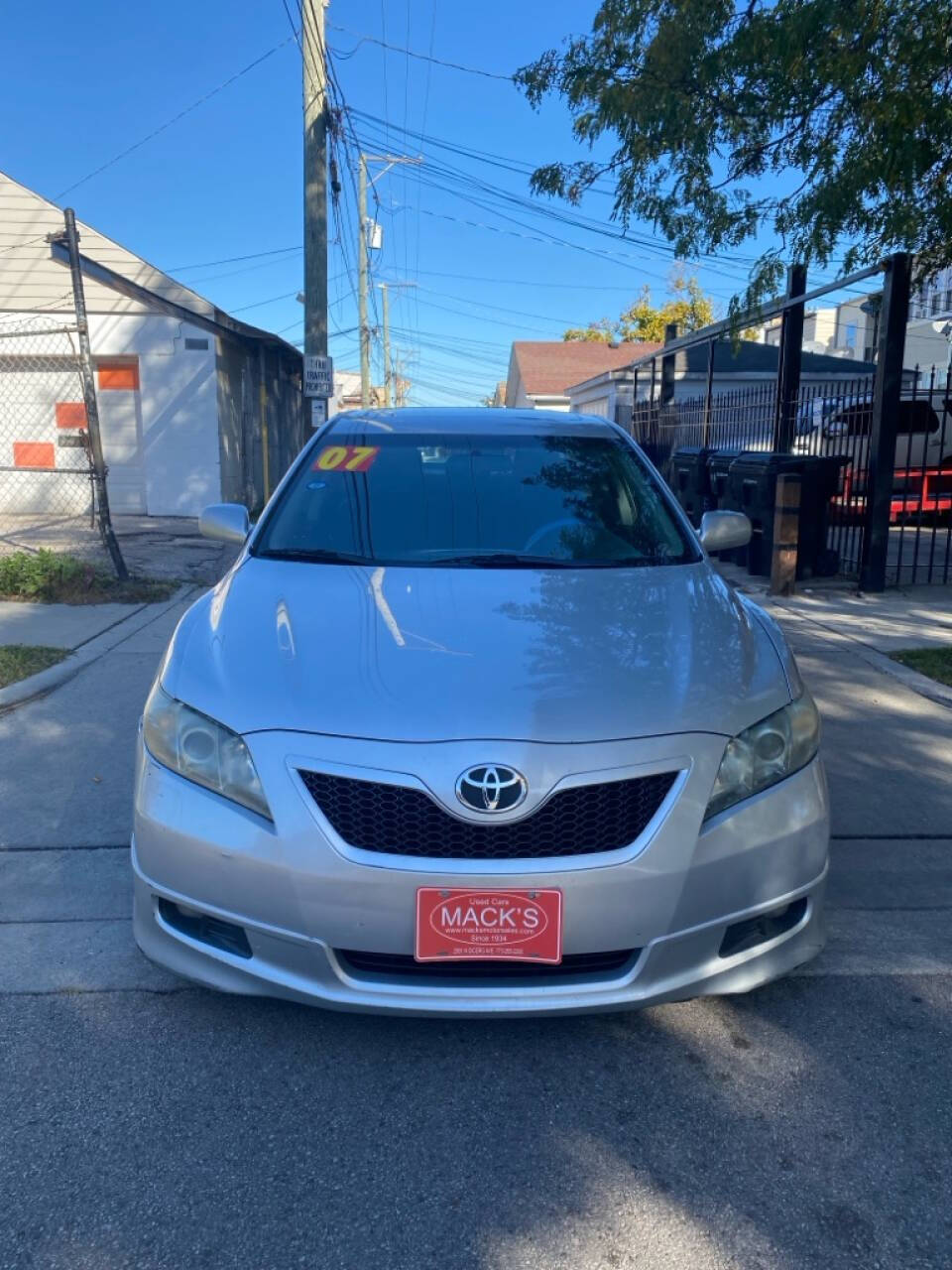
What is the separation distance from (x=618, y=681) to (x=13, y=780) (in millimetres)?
3347

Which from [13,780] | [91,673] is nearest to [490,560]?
[13,780]

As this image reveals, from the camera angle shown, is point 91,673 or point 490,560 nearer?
point 490,560

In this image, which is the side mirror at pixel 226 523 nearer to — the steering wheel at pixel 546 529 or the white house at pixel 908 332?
the steering wheel at pixel 546 529

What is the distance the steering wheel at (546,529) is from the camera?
4.02 meters

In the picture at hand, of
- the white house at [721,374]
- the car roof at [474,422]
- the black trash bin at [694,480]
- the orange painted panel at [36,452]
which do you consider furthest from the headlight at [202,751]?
the white house at [721,374]

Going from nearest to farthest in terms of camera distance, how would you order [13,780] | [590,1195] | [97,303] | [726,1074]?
[590,1195] < [726,1074] < [13,780] < [97,303]

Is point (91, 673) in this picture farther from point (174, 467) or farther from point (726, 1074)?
point (174, 467)

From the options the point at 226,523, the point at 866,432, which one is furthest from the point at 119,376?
the point at 226,523

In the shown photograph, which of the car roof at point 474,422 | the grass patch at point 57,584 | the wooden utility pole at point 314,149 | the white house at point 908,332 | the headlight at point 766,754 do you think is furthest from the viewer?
the white house at point 908,332

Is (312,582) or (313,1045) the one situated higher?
(312,582)

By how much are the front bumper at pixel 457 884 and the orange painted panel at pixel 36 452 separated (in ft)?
46.5

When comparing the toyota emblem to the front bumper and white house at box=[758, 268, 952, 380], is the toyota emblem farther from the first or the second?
white house at box=[758, 268, 952, 380]

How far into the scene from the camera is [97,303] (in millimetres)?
14789

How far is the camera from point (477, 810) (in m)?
2.47
